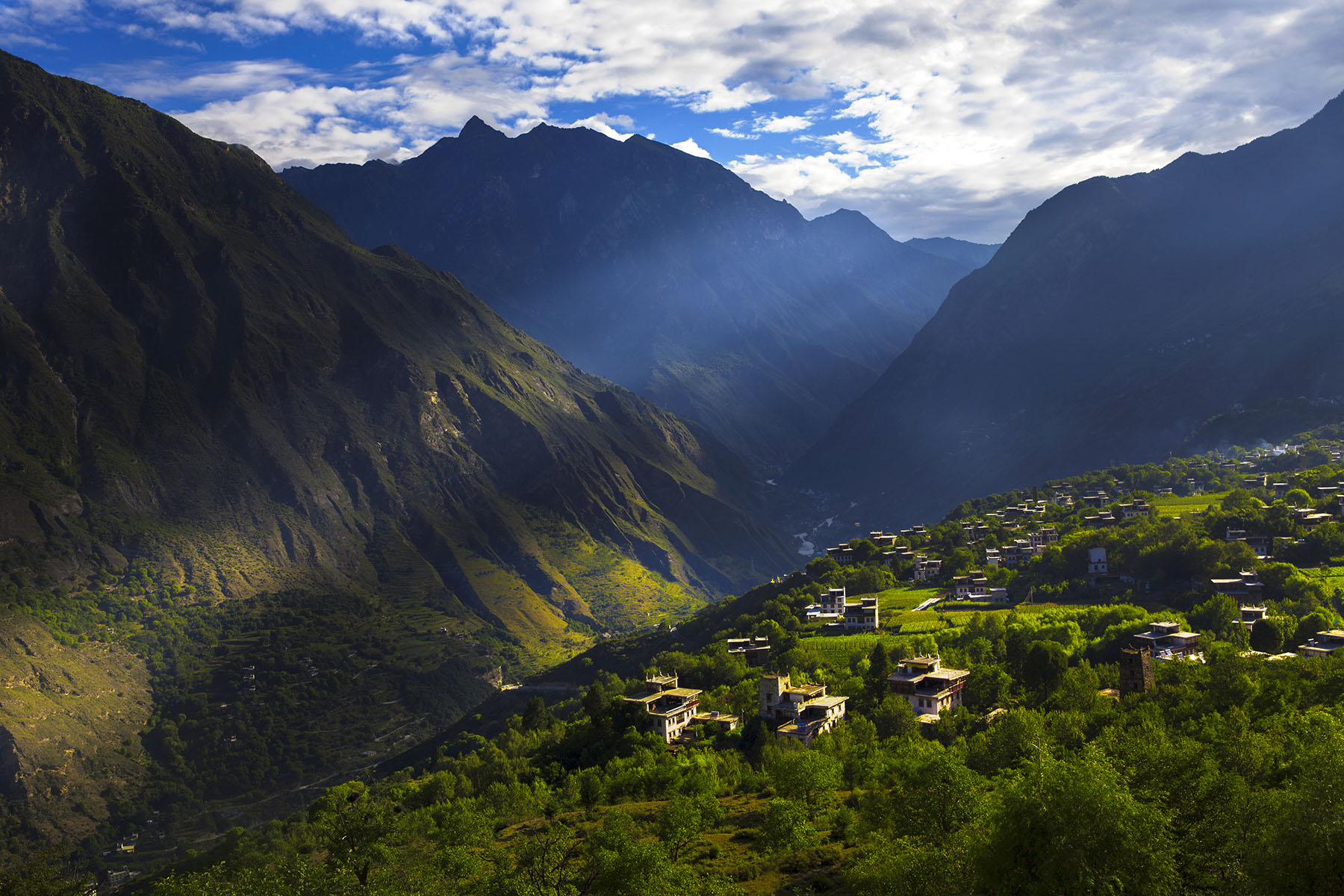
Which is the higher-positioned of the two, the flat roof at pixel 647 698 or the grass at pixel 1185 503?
the grass at pixel 1185 503

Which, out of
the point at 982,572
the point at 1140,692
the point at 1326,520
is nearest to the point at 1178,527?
the point at 1326,520

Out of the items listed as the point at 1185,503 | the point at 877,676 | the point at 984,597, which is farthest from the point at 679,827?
the point at 1185,503

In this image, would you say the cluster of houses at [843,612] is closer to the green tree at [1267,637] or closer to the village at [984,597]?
the village at [984,597]

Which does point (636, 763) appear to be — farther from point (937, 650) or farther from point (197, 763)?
point (197, 763)

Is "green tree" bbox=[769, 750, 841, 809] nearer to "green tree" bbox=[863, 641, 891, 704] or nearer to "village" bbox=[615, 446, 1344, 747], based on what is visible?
"village" bbox=[615, 446, 1344, 747]

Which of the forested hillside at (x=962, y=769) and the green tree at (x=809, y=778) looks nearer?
the forested hillside at (x=962, y=769)

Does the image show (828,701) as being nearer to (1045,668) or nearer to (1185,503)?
(1045,668)

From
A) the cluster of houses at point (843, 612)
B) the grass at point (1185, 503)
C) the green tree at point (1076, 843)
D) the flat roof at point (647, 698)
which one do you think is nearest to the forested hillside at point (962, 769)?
the green tree at point (1076, 843)

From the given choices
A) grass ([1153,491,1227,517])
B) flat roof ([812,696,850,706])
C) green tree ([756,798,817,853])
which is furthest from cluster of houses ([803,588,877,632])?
green tree ([756,798,817,853])
